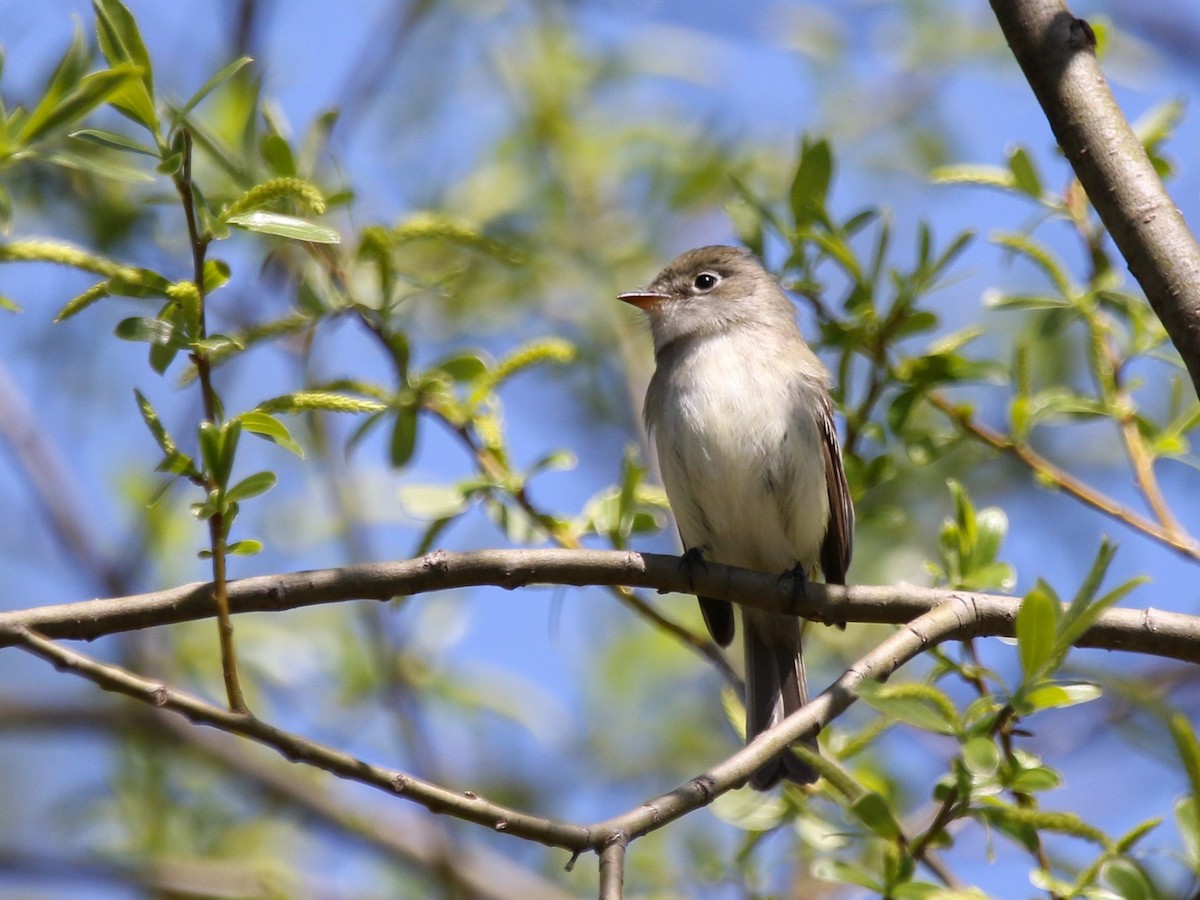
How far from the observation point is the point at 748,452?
4.75 meters

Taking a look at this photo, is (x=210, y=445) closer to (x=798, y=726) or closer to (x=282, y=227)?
(x=282, y=227)

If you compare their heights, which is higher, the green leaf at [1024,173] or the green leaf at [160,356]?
the green leaf at [1024,173]

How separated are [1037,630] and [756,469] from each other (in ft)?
8.60

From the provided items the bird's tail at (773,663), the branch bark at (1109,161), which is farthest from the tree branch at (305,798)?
the branch bark at (1109,161)

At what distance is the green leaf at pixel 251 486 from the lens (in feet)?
7.82

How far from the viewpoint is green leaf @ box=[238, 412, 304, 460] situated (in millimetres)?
2361

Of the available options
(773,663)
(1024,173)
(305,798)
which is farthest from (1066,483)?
(305,798)

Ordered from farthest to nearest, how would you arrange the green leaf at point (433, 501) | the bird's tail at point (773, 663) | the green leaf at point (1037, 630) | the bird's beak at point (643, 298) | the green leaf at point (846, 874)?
the bird's beak at point (643, 298) < the bird's tail at point (773, 663) < the green leaf at point (433, 501) < the green leaf at point (846, 874) < the green leaf at point (1037, 630)

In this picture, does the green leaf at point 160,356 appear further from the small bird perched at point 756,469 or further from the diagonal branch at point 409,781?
the small bird perched at point 756,469

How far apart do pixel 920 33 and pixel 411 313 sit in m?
2.39

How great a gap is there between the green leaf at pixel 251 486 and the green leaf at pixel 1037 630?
124 cm

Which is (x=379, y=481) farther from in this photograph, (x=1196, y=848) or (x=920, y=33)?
(x=1196, y=848)

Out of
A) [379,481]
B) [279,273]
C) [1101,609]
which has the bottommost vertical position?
[1101,609]

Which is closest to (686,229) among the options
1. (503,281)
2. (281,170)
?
(503,281)
